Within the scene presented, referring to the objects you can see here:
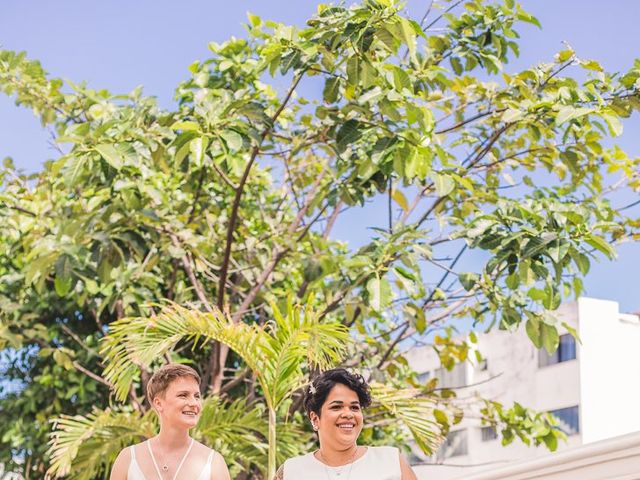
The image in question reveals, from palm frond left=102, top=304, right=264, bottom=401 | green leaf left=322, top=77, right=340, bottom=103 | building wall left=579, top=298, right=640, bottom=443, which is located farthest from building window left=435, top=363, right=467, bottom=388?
palm frond left=102, top=304, right=264, bottom=401

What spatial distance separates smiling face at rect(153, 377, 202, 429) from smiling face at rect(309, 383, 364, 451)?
36 cm

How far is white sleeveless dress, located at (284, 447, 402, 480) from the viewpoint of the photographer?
10.1ft

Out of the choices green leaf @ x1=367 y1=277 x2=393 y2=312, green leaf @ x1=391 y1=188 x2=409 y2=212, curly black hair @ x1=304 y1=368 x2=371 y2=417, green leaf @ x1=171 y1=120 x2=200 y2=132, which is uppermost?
green leaf @ x1=391 y1=188 x2=409 y2=212

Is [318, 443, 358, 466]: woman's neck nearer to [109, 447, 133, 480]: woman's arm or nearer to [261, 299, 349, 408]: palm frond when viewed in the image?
[109, 447, 133, 480]: woman's arm

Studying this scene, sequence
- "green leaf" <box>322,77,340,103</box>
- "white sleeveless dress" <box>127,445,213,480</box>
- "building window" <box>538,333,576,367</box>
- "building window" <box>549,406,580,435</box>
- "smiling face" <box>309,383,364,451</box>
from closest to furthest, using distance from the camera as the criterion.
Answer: "smiling face" <box>309,383,364,451</box> < "white sleeveless dress" <box>127,445,213,480</box> < "green leaf" <box>322,77,340,103</box> < "building window" <box>549,406,580,435</box> < "building window" <box>538,333,576,367</box>

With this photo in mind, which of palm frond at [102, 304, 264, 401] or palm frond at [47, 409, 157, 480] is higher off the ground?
palm frond at [102, 304, 264, 401]

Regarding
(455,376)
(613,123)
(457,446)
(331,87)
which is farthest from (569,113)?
(455,376)

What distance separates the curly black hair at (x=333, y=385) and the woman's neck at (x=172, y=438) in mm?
379

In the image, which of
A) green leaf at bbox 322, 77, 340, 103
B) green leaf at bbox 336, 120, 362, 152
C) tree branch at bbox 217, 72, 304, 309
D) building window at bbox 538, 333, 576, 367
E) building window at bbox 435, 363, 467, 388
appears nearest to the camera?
tree branch at bbox 217, 72, 304, 309

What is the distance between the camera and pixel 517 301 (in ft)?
22.4

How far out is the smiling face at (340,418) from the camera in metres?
3.08

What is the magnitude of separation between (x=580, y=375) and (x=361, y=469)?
2429 cm

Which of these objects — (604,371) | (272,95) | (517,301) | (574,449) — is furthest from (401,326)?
(604,371)

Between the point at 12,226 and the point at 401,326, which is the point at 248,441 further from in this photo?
the point at 12,226
